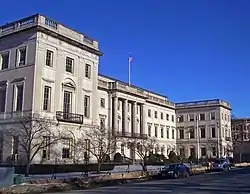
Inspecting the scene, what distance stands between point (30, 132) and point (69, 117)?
8662mm

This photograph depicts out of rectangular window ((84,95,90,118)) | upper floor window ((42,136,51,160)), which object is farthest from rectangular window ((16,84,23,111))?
rectangular window ((84,95,90,118))

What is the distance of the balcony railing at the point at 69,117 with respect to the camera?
46.4 metres

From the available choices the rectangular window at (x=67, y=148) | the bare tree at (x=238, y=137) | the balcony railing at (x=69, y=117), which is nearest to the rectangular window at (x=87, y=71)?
the balcony railing at (x=69, y=117)

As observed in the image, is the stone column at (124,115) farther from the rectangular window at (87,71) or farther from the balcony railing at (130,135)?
the rectangular window at (87,71)

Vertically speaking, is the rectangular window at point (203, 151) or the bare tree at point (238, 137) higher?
the bare tree at point (238, 137)

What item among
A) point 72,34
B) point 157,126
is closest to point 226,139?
point 157,126

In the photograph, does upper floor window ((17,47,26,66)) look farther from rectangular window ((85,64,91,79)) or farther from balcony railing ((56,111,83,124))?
rectangular window ((85,64,91,79))

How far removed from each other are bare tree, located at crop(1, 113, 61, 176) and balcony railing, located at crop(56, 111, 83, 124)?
1.81 m

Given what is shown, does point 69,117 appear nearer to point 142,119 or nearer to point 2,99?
point 2,99

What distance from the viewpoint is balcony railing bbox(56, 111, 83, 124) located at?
4637cm

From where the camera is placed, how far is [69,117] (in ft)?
158

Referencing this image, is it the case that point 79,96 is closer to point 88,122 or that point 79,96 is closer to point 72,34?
point 88,122

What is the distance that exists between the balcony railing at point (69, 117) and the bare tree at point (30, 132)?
5.95ft

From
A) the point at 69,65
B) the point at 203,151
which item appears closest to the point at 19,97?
the point at 69,65
